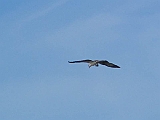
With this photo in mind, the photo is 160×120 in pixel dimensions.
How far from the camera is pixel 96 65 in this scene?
7859 inches
